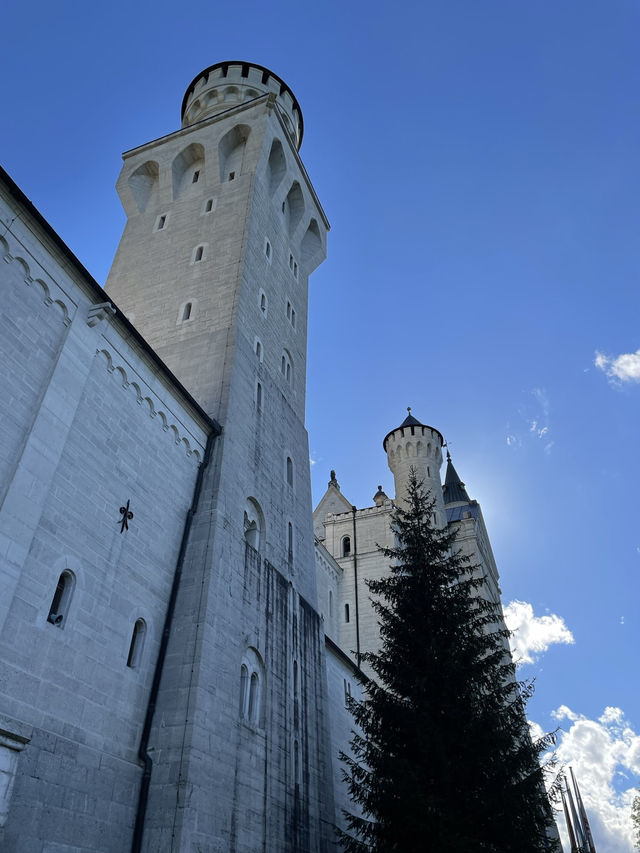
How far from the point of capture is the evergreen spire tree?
1085 centimetres

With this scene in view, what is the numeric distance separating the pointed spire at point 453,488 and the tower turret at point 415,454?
18329mm

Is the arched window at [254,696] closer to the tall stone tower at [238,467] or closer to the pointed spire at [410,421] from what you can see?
the tall stone tower at [238,467]

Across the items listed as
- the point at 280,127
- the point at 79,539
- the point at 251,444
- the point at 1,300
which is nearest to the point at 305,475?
the point at 251,444

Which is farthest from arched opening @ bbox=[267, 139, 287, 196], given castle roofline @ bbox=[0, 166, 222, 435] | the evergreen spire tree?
the evergreen spire tree

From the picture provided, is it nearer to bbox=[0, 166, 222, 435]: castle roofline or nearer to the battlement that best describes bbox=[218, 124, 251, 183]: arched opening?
the battlement

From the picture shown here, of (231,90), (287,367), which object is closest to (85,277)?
(287,367)

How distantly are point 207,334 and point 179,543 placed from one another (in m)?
6.72

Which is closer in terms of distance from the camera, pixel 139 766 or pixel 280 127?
pixel 139 766

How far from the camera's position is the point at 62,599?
9.98 m

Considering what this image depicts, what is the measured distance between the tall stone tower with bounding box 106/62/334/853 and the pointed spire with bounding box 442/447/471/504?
3549 centimetres

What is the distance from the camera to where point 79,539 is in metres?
10.6

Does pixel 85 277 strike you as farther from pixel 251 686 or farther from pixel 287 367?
pixel 287 367

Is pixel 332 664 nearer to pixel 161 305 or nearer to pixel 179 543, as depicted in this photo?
pixel 179 543

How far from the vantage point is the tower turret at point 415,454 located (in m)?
38.1
